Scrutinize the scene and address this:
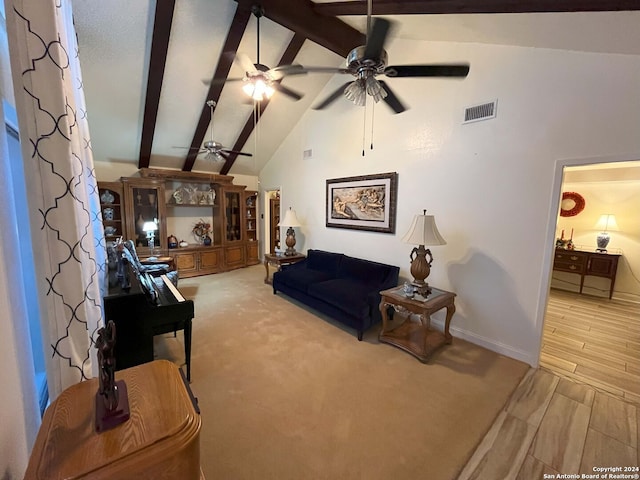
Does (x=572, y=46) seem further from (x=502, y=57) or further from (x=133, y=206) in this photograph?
(x=133, y=206)

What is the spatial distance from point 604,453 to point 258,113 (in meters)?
5.66

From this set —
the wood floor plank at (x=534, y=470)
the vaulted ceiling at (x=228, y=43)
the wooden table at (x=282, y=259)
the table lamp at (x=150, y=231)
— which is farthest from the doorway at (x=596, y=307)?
the table lamp at (x=150, y=231)

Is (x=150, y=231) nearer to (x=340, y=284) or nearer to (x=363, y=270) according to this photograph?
(x=340, y=284)

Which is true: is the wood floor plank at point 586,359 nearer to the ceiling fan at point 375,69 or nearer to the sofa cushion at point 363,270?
the sofa cushion at point 363,270

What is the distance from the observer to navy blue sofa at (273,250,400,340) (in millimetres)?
3184

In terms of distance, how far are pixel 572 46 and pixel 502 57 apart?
585mm

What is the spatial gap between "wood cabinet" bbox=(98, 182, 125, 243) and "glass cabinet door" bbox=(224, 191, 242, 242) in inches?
77.8

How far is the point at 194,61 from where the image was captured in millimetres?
3566

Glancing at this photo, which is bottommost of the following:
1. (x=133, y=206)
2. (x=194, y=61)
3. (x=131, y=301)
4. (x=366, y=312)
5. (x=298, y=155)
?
(x=366, y=312)

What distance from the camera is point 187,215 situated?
609 cm

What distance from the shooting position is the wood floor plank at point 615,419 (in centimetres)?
182

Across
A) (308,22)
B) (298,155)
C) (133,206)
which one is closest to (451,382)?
(308,22)

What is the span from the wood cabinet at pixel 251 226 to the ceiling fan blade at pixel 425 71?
16.8 feet

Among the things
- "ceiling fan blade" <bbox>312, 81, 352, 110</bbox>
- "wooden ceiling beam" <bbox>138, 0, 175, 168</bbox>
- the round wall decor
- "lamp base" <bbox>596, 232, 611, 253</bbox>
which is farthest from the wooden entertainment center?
"lamp base" <bbox>596, 232, 611, 253</bbox>
